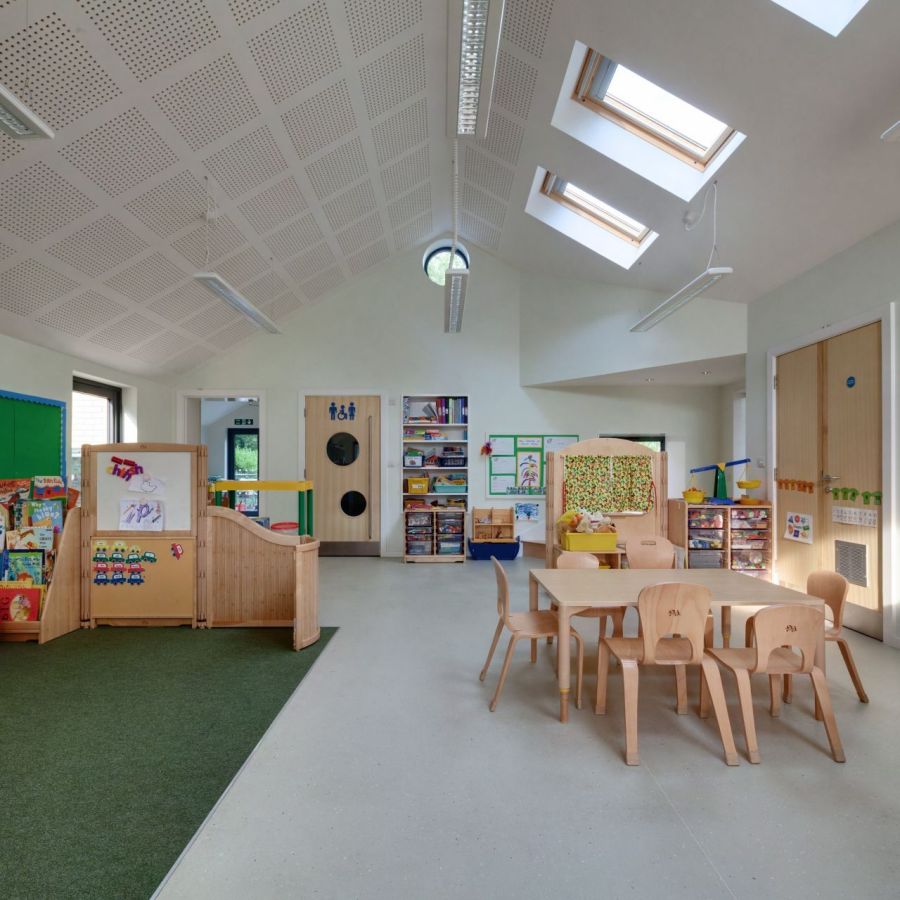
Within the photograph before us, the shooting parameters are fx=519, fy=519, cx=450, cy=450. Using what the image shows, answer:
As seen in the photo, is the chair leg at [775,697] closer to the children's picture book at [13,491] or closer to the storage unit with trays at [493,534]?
the storage unit with trays at [493,534]

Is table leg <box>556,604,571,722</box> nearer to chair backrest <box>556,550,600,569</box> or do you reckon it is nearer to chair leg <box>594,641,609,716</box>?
chair leg <box>594,641,609,716</box>

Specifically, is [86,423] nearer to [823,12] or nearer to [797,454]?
[823,12]

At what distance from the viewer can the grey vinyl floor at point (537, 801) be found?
1670 millimetres

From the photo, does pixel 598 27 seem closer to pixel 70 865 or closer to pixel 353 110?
pixel 353 110

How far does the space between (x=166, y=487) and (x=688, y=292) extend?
4.76 m

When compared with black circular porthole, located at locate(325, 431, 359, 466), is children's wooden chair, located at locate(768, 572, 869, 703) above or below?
below

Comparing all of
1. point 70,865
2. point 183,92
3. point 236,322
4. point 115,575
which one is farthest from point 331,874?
point 236,322

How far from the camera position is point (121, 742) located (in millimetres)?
2500

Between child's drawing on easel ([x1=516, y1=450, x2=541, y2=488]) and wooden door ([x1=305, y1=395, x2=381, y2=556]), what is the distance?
80.2 inches

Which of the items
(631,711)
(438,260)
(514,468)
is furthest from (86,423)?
(631,711)

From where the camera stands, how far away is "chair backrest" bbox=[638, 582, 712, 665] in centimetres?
248

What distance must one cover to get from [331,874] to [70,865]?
2.86ft

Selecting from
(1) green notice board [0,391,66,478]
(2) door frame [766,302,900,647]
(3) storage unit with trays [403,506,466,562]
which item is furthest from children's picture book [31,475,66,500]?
(2) door frame [766,302,900,647]

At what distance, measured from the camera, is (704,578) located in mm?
3340
